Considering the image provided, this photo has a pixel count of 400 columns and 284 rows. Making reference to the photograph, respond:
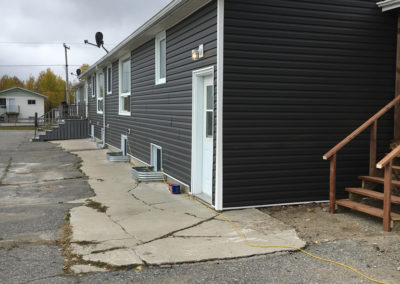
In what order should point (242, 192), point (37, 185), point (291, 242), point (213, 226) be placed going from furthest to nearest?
1. point (37, 185)
2. point (242, 192)
3. point (213, 226)
4. point (291, 242)

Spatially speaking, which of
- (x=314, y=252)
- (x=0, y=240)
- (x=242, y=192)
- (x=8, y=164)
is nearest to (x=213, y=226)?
(x=242, y=192)

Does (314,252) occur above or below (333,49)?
below

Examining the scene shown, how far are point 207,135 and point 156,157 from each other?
121 inches

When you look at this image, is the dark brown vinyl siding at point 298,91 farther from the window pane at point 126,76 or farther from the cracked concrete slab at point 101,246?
the window pane at point 126,76

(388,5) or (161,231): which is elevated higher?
(388,5)

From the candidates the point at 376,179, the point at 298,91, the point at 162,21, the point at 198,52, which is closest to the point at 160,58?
the point at 162,21

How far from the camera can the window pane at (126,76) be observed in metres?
13.4

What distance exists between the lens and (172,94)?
28.6 ft

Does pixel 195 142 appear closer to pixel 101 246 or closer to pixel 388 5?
pixel 101 246

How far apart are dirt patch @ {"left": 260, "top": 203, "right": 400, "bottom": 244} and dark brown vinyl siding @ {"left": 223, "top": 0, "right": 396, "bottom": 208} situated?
34 cm

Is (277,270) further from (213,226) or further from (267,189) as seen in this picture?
(267,189)

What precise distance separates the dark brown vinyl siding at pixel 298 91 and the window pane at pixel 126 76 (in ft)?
23.6

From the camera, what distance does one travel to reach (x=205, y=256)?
457 centimetres

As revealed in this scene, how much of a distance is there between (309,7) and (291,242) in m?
3.88
